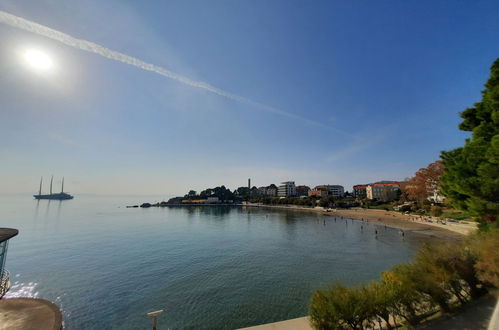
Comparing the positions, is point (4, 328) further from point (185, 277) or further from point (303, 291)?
point (303, 291)

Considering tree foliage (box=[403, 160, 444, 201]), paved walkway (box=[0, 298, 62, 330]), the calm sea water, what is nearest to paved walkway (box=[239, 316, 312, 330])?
the calm sea water

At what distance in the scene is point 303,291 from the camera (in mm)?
19812

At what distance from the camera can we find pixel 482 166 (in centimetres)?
1344

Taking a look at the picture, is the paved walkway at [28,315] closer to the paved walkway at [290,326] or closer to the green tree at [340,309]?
the paved walkway at [290,326]

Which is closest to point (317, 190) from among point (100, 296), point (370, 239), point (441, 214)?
point (441, 214)

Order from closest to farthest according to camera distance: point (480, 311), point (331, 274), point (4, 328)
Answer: point (480, 311)
point (4, 328)
point (331, 274)

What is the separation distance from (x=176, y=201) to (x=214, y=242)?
170592mm

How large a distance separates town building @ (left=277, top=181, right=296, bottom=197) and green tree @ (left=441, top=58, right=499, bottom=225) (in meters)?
167

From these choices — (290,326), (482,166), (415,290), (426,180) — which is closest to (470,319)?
(415,290)

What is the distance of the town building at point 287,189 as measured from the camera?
184212 mm

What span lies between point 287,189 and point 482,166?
569ft

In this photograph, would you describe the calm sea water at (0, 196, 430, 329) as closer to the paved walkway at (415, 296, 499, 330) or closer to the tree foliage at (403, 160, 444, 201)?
the paved walkway at (415, 296, 499, 330)

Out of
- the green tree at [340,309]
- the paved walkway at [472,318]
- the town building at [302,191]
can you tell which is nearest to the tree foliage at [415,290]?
the green tree at [340,309]

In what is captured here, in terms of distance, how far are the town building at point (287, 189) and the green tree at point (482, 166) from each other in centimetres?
16745
